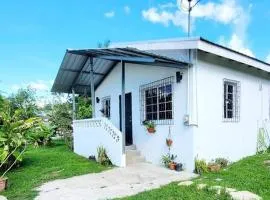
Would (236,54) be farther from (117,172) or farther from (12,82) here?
(12,82)

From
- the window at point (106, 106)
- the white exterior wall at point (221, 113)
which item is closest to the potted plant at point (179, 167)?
the white exterior wall at point (221, 113)

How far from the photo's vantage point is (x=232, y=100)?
10.3 metres

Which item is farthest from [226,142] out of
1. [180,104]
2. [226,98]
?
[180,104]

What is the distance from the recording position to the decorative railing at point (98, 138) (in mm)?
9852

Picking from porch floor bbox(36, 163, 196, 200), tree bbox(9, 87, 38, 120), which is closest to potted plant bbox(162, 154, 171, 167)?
porch floor bbox(36, 163, 196, 200)

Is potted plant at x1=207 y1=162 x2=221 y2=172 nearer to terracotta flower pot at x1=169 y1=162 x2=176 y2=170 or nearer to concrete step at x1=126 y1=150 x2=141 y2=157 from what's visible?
terracotta flower pot at x1=169 y1=162 x2=176 y2=170

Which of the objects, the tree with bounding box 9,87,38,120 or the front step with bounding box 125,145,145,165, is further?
the tree with bounding box 9,87,38,120

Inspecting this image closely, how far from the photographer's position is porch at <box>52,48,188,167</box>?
9102mm

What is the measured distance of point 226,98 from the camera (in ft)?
33.1

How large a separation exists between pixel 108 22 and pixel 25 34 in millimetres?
5325

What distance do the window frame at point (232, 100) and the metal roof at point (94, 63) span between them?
2.14 meters

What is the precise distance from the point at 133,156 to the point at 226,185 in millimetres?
4537

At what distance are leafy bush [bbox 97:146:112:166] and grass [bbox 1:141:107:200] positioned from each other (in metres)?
0.21

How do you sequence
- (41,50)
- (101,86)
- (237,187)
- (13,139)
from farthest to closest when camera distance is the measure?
(41,50)
(101,86)
(13,139)
(237,187)
